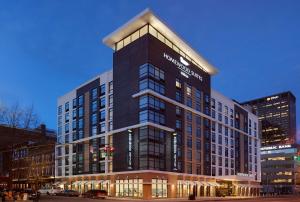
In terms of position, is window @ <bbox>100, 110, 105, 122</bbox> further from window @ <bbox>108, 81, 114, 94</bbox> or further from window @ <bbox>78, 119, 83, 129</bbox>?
window @ <bbox>78, 119, 83, 129</bbox>

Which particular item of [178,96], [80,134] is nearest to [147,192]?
[178,96]

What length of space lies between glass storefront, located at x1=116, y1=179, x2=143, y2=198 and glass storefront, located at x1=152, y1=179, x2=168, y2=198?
2.68m

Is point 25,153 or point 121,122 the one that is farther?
point 25,153

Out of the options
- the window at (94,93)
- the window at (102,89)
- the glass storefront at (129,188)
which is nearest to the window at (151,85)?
the window at (102,89)

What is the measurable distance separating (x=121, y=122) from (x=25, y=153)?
5274cm

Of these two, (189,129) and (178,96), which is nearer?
(178,96)

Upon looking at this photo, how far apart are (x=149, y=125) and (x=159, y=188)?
1290cm

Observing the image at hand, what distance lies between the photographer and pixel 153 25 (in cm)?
8225

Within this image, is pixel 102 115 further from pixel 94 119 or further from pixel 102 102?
pixel 94 119

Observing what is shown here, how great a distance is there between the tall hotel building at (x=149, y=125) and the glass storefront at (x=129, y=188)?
193 mm

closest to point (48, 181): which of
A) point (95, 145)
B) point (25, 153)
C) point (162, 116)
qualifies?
point (25, 153)

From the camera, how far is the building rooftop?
7981 centimetres

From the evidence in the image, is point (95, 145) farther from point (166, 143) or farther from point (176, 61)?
point (176, 61)

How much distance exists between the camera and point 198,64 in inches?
3912
